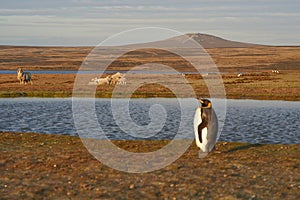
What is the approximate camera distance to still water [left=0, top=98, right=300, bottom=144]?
73.9ft

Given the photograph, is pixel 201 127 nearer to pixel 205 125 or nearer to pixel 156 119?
pixel 205 125

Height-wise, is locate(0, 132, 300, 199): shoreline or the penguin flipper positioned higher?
the penguin flipper

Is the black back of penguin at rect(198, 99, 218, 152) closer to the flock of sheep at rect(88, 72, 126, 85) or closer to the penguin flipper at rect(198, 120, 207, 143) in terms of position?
the penguin flipper at rect(198, 120, 207, 143)

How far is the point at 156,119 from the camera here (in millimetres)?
27938

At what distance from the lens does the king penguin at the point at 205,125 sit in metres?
16.4

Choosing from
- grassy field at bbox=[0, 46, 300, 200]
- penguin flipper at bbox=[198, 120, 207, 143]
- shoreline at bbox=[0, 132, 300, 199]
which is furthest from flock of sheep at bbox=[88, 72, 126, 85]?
penguin flipper at bbox=[198, 120, 207, 143]

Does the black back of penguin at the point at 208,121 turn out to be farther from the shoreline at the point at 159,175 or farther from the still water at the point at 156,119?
the still water at the point at 156,119

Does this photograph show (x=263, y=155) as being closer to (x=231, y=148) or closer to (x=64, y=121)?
(x=231, y=148)

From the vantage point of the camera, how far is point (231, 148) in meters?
18.2

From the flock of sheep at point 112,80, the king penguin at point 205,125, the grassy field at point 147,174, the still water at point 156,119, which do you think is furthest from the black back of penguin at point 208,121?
the flock of sheep at point 112,80

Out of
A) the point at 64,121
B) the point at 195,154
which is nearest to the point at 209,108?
the point at 195,154

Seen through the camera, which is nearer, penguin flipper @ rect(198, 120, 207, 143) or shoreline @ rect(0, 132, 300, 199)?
shoreline @ rect(0, 132, 300, 199)

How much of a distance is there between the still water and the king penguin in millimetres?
4671

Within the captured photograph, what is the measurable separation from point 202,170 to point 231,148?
14.5 ft
